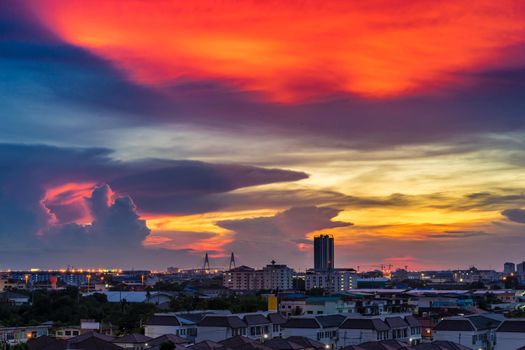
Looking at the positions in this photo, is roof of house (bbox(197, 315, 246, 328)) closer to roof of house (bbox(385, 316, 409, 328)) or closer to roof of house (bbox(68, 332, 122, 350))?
roof of house (bbox(68, 332, 122, 350))

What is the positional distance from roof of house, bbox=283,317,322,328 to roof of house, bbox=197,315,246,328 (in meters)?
2.08

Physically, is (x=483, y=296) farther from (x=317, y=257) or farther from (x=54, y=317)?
(x=317, y=257)

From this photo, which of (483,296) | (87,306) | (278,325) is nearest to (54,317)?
(87,306)

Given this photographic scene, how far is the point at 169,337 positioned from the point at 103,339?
2.29 meters

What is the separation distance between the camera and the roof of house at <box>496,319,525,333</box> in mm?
28205

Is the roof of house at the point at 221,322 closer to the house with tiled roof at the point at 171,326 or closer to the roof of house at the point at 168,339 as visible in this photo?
the house with tiled roof at the point at 171,326

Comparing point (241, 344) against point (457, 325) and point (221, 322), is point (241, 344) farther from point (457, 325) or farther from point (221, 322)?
point (457, 325)

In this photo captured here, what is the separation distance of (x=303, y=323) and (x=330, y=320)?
1216 millimetres

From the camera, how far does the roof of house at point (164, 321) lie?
30.4 m

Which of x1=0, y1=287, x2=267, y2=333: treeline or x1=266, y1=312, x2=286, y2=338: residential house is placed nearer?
x1=266, y1=312, x2=286, y2=338: residential house

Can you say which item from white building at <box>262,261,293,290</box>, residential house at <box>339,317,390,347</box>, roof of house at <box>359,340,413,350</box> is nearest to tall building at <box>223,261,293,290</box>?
white building at <box>262,261,293,290</box>

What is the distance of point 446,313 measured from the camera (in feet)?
138

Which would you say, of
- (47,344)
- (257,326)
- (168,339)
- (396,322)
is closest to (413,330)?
(396,322)

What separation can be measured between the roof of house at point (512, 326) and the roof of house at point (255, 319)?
930 centimetres
